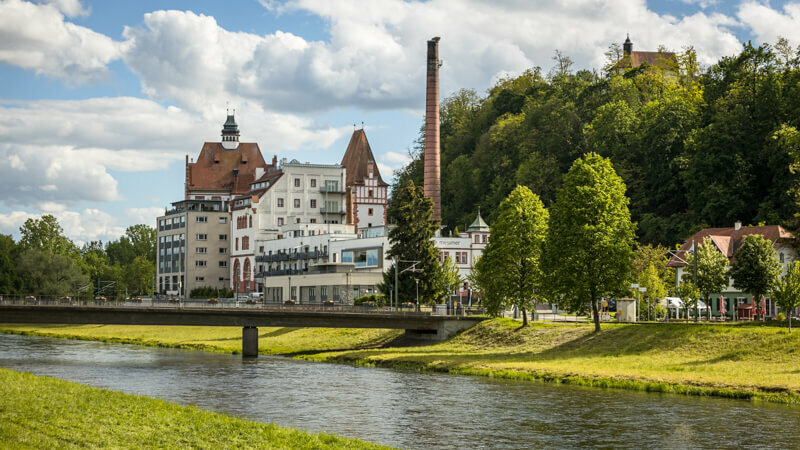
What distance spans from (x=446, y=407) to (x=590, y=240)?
88.4 ft

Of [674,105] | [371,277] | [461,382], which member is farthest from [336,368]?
[674,105]

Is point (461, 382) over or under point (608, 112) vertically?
under

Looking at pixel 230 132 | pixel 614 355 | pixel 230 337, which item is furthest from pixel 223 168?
pixel 614 355

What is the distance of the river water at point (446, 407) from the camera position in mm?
38438

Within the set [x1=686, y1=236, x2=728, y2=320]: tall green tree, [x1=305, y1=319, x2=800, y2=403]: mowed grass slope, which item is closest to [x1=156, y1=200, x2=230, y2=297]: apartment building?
[x1=305, y1=319, x2=800, y2=403]: mowed grass slope

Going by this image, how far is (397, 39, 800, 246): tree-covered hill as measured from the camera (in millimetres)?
106500

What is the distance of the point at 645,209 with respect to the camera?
123 meters

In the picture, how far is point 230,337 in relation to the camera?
10112cm

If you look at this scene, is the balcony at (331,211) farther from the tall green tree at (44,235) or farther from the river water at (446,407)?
the river water at (446,407)

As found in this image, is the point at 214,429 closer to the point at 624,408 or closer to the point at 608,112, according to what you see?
the point at 624,408

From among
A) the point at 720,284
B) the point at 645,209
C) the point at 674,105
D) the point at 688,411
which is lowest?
the point at 688,411

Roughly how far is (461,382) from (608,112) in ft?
Result: 260

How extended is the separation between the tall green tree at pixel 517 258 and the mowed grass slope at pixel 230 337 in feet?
44.0

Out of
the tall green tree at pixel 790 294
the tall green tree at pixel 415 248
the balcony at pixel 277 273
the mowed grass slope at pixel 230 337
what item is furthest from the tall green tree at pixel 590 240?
the balcony at pixel 277 273
